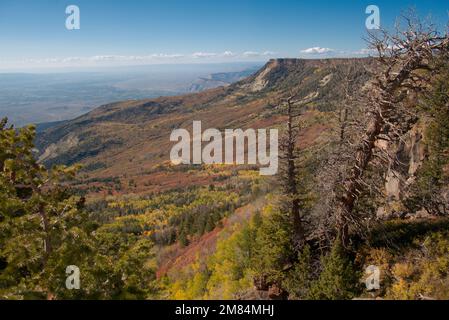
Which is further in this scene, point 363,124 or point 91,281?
point 363,124

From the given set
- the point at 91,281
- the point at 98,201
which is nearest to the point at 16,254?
the point at 91,281

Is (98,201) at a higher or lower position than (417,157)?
lower

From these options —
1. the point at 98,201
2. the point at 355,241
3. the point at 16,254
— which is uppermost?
the point at 16,254
